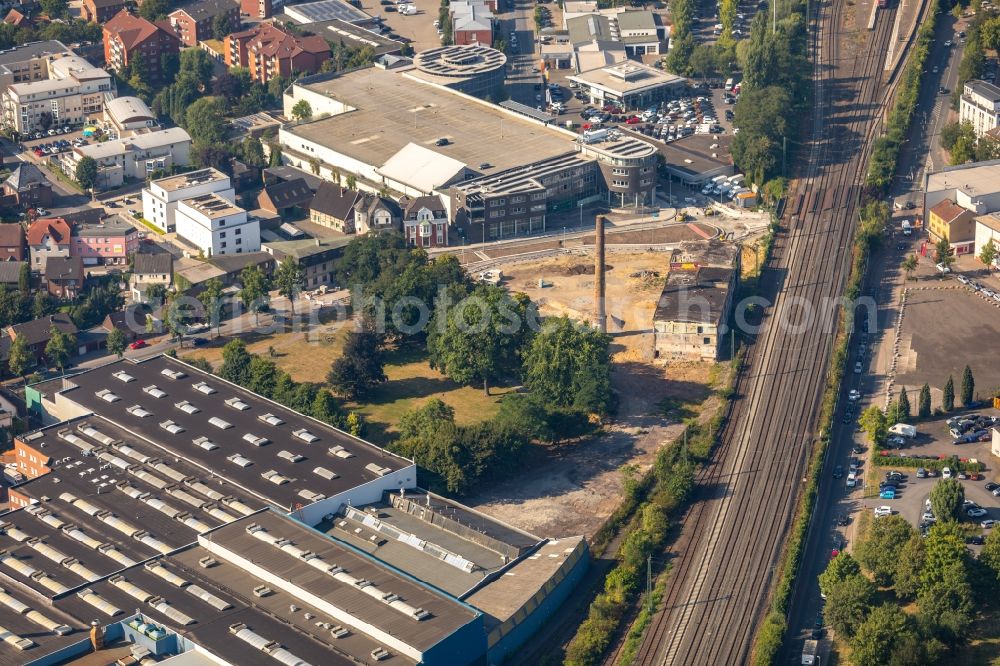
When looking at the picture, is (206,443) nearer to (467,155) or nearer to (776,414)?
(776,414)

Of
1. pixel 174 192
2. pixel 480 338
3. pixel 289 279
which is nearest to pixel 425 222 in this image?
pixel 289 279

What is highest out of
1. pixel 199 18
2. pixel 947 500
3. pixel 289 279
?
pixel 199 18

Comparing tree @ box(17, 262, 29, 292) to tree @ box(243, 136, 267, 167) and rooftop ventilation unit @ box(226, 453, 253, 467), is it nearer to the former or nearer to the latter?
tree @ box(243, 136, 267, 167)

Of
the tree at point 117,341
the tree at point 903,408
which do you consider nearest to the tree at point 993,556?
the tree at point 903,408

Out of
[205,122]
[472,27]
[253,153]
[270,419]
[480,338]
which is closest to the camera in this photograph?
[270,419]

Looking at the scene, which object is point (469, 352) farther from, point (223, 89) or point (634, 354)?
point (223, 89)

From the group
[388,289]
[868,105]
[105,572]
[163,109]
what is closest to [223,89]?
[163,109]

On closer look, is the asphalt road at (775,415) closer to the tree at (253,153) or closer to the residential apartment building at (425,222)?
the residential apartment building at (425,222)
